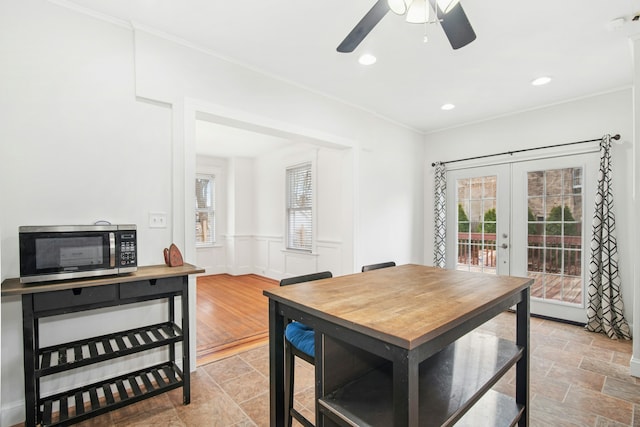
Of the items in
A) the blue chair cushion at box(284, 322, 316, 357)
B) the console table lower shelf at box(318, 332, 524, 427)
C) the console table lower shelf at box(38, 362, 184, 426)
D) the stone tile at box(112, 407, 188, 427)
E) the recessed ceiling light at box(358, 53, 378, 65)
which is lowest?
the stone tile at box(112, 407, 188, 427)

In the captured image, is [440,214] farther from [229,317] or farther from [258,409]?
[258,409]

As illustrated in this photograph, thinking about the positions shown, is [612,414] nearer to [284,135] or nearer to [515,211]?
[515,211]

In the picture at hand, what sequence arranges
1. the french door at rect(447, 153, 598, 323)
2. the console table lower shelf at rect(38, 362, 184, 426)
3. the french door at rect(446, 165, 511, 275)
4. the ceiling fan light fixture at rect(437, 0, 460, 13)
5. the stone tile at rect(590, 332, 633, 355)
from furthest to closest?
the french door at rect(446, 165, 511, 275) → the french door at rect(447, 153, 598, 323) → the stone tile at rect(590, 332, 633, 355) → the console table lower shelf at rect(38, 362, 184, 426) → the ceiling fan light fixture at rect(437, 0, 460, 13)

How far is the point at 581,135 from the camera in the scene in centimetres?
363

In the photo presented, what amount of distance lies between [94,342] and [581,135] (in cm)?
516

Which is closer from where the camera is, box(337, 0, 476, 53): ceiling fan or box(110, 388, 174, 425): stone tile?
box(337, 0, 476, 53): ceiling fan

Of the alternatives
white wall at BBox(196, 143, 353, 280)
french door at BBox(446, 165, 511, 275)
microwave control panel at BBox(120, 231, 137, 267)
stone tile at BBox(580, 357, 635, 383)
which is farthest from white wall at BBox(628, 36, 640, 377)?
microwave control panel at BBox(120, 231, 137, 267)

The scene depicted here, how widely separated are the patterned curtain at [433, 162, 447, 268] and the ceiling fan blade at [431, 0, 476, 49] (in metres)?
3.23

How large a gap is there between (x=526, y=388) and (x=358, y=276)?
3.62 feet

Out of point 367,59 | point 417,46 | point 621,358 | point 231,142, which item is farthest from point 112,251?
point 621,358

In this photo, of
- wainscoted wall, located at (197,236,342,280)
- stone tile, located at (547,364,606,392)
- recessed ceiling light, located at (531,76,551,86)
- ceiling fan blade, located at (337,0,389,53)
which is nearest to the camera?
ceiling fan blade, located at (337,0,389,53)

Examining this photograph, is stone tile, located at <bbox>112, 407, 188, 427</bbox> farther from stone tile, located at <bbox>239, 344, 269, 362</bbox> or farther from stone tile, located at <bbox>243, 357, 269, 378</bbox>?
stone tile, located at <bbox>239, 344, 269, 362</bbox>

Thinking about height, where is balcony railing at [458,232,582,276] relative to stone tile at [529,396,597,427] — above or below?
above

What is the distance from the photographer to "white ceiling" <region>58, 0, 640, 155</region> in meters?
2.14
